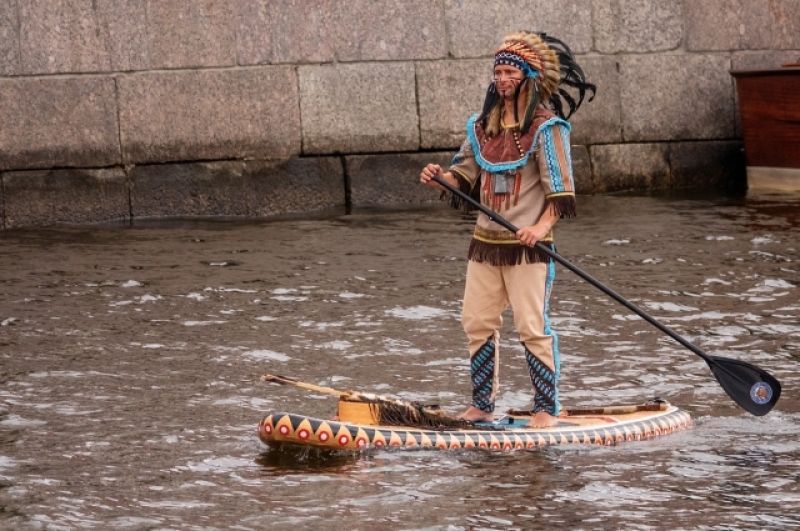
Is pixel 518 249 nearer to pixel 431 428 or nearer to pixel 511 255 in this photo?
pixel 511 255

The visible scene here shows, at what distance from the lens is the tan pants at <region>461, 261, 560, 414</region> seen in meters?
5.98

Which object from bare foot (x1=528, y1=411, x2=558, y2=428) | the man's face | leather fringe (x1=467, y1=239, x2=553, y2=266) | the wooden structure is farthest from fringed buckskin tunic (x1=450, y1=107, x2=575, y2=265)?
the wooden structure

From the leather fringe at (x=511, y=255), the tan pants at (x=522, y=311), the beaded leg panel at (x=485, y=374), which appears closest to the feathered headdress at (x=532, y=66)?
the leather fringe at (x=511, y=255)

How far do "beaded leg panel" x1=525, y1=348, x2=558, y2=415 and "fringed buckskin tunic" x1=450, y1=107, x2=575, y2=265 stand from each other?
0.41m

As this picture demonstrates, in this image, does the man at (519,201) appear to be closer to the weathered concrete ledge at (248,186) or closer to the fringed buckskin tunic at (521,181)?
the fringed buckskin tunic at (521,181)

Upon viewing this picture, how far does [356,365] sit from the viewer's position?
720 cm

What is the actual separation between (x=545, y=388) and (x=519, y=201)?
0.71 meters

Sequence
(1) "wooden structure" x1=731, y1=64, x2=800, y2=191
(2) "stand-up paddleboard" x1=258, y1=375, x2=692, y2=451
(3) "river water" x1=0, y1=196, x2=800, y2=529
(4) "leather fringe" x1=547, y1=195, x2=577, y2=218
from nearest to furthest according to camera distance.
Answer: (3) "river water" x1=0, y1=196, x2=800, y2=529, (2) "stand-up paddleboard" x1=258, y1=375, x2=692, y2=451, (4) "leather fringe" x1=547, y1=195, x2=577, y2=218, (1) "wooden structure" x1=731, y1=64, x2=800, y2=191

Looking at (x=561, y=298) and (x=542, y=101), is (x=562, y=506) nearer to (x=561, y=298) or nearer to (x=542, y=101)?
(x=542, y=101)

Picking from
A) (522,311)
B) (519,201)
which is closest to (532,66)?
(519,201)

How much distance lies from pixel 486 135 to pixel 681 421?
1.32 meters

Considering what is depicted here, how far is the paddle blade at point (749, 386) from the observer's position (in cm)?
602

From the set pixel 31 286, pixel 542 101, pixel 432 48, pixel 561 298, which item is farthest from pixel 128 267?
pixel 542 101

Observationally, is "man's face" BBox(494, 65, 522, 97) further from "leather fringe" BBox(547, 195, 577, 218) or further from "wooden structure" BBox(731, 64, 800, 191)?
"wooden structure" BBox(731, 64, 800, 191)
